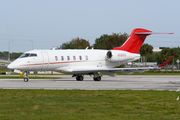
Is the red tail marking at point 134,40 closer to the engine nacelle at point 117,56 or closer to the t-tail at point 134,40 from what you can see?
the t-tail at point 134,40

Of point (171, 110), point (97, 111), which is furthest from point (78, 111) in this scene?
point (171, 110)

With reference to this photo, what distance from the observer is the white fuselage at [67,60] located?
30.0 m

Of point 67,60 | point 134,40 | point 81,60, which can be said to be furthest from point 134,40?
point 67,60

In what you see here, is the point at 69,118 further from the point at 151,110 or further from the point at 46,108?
the point at 151,110

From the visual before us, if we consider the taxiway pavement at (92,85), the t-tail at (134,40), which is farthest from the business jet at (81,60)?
the taxiway pavement at (92,85)

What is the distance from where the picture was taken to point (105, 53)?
35.0 metres

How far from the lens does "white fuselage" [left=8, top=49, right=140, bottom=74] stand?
98.3ft

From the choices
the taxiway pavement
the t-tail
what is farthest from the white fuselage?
the taxiway pavement

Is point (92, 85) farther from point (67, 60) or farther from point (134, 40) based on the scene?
point (134, 40)

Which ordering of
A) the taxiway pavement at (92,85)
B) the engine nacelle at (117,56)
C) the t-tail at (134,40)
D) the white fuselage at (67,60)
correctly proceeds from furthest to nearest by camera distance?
the t-tail at (134,40) → the engine nacelle at (117,56) → the white fuselage at (67,60) → the taxiway pavement at (92,85)

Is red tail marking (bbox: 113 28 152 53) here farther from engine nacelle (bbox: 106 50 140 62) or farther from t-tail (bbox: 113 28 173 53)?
engine nacelle (bbox: 106 50 140 62)

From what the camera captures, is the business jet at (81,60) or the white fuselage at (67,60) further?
the business jet at (81,60)

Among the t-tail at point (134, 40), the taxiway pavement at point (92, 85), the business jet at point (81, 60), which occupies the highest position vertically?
the t-tail at point (134, 40)

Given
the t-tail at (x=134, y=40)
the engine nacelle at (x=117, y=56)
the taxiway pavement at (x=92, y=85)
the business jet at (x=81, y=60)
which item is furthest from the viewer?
the t-tail at (x=134, y=40)
